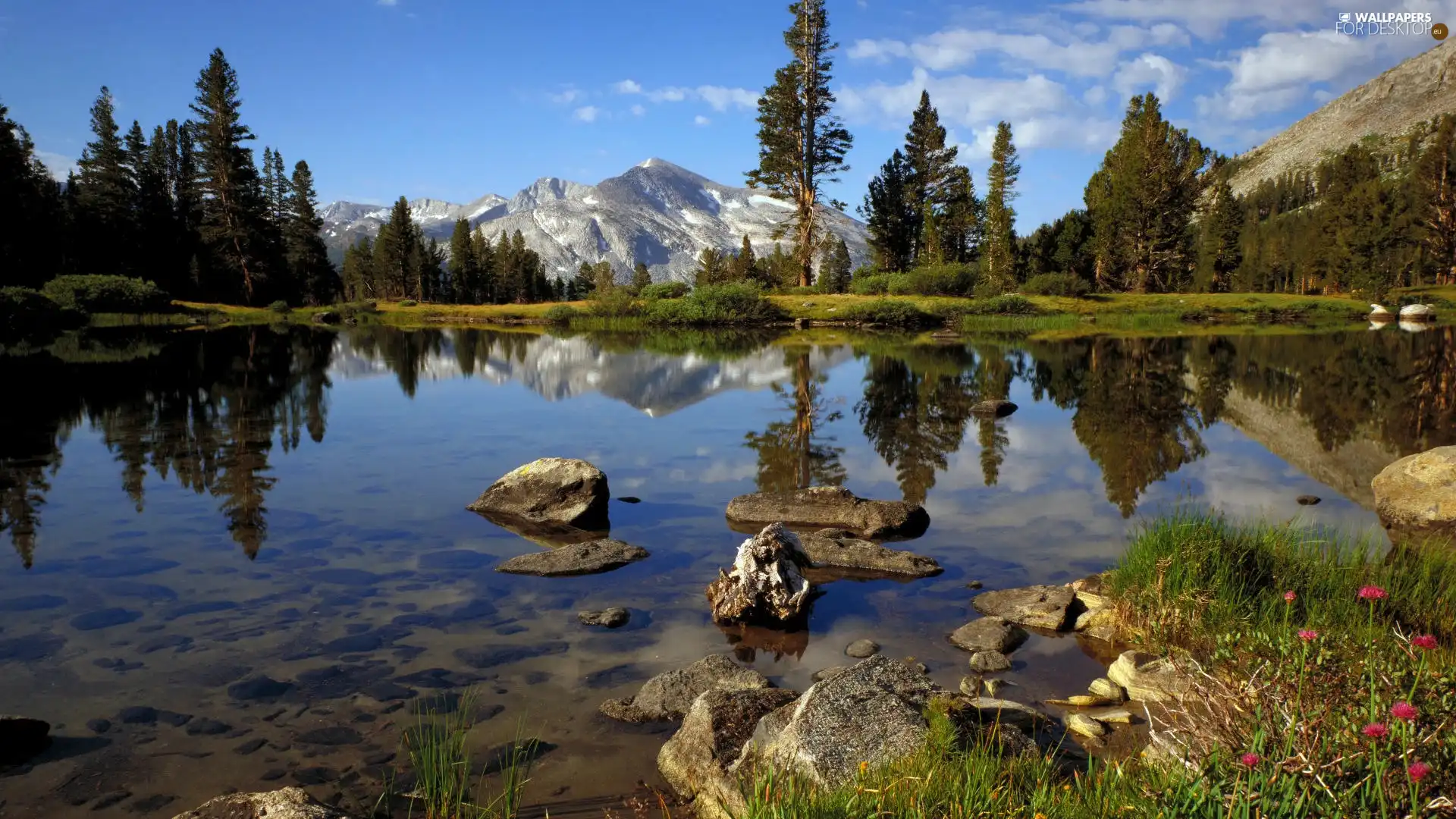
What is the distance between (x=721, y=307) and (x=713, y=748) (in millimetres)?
60103

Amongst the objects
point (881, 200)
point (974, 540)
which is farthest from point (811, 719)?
point (881, 200)

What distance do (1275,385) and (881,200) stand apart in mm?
57581

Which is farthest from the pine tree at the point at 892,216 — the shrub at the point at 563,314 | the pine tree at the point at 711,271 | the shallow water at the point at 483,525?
the shallow water at the point at 483,525

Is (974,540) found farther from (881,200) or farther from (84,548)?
(881,200)

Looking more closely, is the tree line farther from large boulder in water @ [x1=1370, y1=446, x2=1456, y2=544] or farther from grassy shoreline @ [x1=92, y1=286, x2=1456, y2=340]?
large boulder in water @ [x1=1370, y1=446, x2=1456, y2=544]

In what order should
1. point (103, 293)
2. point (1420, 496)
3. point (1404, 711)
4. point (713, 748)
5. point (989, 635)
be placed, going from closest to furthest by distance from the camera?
point (1404, 711)
point (713, 748)
point (989, 635)
point (1420, 496)
point (103, 293)

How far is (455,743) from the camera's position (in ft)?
19.2

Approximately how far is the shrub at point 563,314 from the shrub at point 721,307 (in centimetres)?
906

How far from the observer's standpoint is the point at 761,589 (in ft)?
27.7

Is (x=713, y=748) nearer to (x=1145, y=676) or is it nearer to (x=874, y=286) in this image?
(x=1145, y=676)

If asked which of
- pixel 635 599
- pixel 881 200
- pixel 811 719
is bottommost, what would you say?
pixel 635 599

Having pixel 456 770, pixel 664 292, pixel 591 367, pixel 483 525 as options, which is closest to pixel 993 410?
pixel 483 525

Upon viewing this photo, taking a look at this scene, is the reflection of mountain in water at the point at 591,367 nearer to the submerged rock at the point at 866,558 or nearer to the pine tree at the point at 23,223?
the submerged rock at the point at 866,558

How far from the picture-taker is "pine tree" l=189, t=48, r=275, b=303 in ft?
268
